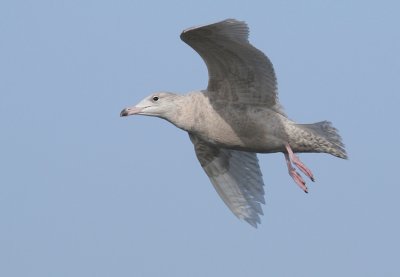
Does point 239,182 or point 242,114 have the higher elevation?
point 242,114

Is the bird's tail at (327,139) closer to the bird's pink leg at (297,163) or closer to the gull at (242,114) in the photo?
the gull at (242,114)

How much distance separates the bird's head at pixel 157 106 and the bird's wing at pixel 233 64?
601 millimetres

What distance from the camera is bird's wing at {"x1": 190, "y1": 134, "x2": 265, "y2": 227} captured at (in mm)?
18062

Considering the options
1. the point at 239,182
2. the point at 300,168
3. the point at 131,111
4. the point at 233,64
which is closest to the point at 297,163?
the point at 300,168

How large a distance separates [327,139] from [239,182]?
7.52 feet

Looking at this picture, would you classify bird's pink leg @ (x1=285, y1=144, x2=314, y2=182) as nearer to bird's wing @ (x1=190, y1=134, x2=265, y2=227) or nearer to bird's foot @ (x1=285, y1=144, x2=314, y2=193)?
bird's foot @ (x1=285, y1=144, x2=314, y2=193)

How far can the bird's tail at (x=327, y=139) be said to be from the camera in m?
16.2

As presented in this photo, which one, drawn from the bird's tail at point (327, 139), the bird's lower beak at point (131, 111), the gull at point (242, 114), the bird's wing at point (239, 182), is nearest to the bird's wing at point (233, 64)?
the gull at point (242, 114)

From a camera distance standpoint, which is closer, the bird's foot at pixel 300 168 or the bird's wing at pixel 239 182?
the bird's foot at pixel 300 168

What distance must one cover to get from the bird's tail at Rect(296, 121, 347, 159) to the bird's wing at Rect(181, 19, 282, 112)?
589 millimetres

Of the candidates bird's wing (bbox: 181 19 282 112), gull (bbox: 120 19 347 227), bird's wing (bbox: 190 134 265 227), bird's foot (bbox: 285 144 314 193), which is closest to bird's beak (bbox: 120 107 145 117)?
gull (bbox: 120 19 347 227)

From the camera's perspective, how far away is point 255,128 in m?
16.1

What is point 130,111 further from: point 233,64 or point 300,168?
point 300,168

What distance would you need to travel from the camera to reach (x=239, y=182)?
18.1 m
